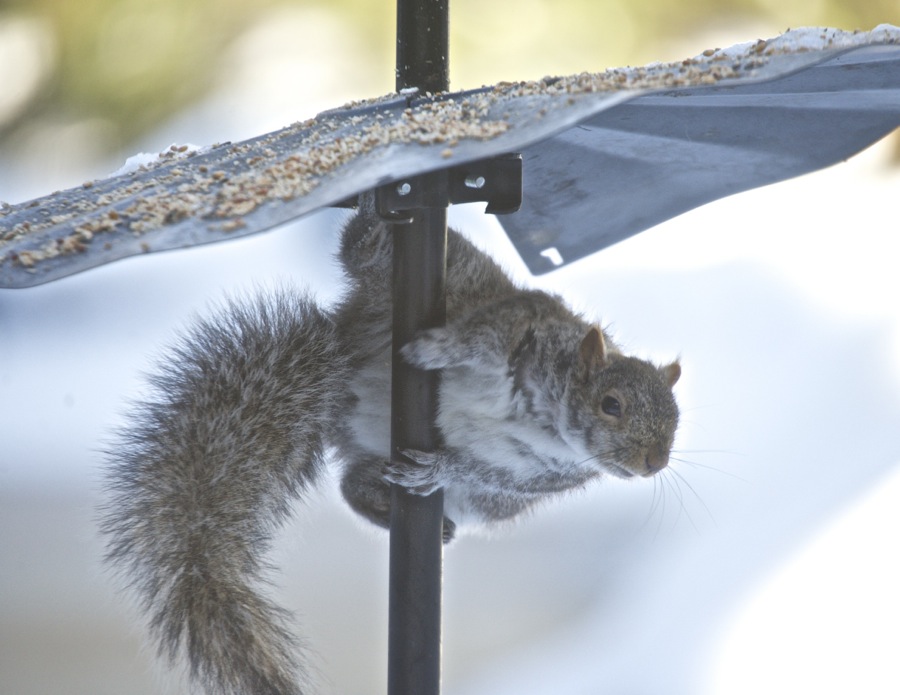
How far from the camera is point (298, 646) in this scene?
1041 millimetres

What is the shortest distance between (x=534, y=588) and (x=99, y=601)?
47.5 inches

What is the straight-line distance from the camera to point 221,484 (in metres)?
1.04

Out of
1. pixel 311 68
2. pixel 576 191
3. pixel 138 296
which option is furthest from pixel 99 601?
pixel 576 191

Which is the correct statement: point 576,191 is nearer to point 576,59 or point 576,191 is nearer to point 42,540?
point 576,59

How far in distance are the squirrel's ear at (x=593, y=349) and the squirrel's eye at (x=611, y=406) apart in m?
0.04

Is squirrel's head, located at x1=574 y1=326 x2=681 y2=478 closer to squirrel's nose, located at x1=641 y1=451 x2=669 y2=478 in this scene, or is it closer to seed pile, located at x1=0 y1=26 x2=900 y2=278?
squirrel's nose, located at x1=641 y1=451 x2=669 y2=478

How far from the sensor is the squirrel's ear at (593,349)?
3.67 ft

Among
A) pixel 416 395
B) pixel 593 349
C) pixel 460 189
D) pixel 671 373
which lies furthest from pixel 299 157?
pixel 671 373

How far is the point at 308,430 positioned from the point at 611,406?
339 millimetres

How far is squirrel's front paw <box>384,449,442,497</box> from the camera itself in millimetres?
1034

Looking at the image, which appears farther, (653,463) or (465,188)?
(653,463)

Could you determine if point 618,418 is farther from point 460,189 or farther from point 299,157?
point 299,157

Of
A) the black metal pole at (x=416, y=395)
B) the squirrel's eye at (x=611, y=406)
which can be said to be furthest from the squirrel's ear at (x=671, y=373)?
the black metal pole at (x=416, y=395)

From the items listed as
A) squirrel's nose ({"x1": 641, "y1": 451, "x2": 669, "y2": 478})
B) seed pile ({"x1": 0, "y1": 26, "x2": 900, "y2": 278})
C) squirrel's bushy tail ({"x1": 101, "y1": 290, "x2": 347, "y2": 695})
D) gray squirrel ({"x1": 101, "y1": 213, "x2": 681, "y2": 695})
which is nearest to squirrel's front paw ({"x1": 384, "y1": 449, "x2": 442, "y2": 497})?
gray squirrel ({"x1": 101, "y1": 213, "x2": 681, "y2": 695})
